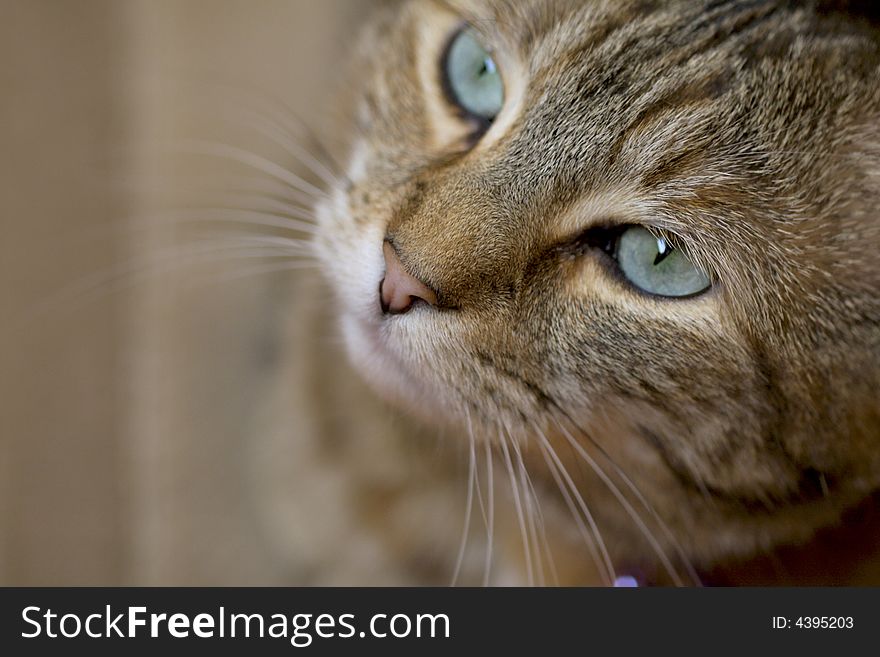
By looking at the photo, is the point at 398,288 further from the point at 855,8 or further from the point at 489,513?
the point at 855,8

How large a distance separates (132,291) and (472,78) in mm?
854

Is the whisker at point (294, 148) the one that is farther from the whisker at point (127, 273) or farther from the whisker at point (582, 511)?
the whisker at point (582, 511)

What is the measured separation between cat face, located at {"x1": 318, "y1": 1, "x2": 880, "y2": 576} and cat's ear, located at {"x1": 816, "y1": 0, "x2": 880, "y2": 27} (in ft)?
0.07

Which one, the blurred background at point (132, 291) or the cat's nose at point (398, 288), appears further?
the blurred background at point (132, 291)

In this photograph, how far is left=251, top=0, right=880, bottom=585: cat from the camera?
0.83 m

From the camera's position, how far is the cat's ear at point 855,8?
3.01 ft

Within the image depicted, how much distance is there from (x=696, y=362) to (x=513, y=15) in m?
0.42

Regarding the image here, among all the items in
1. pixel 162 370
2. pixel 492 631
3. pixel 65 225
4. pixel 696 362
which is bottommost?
pixel 492 631

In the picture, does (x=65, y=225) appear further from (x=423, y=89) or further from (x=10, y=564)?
(x=423, y=89)

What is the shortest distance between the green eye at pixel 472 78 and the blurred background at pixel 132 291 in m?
0.46

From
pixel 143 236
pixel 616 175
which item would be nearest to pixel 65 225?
pixel 143 236

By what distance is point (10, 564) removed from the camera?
139 cm

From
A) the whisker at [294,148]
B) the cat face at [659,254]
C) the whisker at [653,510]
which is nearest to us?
the cat face at [659,254]

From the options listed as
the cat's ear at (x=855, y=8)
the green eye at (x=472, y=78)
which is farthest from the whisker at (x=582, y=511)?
the cat's ear at (x=855, y=8)
